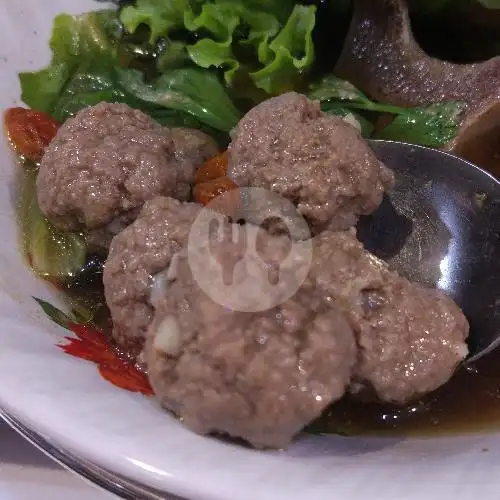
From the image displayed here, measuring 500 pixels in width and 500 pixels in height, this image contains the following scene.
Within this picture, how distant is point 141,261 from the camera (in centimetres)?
146

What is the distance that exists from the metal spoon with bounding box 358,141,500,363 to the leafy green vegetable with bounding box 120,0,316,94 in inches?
19.0

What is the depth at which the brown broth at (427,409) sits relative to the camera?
1.55 m

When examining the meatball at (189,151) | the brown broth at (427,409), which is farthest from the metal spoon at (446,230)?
the meatball at (189,151)

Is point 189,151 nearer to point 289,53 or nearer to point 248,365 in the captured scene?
point 289,53

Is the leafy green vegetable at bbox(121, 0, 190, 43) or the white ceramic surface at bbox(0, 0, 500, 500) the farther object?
the leafy green vegetable at bbox(121, 0, 190, 43)

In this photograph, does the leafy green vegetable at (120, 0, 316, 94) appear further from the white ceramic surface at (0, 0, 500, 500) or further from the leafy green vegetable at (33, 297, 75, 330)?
the white ceramic surface at (0, 0, 500, 500)

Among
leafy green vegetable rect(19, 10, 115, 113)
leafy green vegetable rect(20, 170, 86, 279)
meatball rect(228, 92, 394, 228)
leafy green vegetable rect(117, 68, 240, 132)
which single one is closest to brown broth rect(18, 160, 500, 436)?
leafy green vegetable rect(20, 170, 86, 279)

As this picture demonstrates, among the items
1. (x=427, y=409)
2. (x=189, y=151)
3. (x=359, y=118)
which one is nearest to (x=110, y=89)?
(x=189, y=151)

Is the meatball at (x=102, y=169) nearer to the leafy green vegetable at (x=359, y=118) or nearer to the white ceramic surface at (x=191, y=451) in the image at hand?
the white ceramic surface at (x=191, y=451)

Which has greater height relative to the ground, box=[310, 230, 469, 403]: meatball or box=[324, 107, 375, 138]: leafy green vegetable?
box=[324, 107, 375, 138]: leafy green vegetable

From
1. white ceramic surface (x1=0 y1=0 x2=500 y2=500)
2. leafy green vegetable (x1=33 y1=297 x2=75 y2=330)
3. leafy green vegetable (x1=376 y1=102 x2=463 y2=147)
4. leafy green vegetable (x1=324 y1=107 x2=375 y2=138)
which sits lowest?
leafy green vegetable (x1=33 y1=297 x2=75 y2=330)

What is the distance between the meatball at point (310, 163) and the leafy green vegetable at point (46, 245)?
55 centimetres

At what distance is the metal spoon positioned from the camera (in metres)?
1.68

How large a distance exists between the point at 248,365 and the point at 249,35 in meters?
1.40
